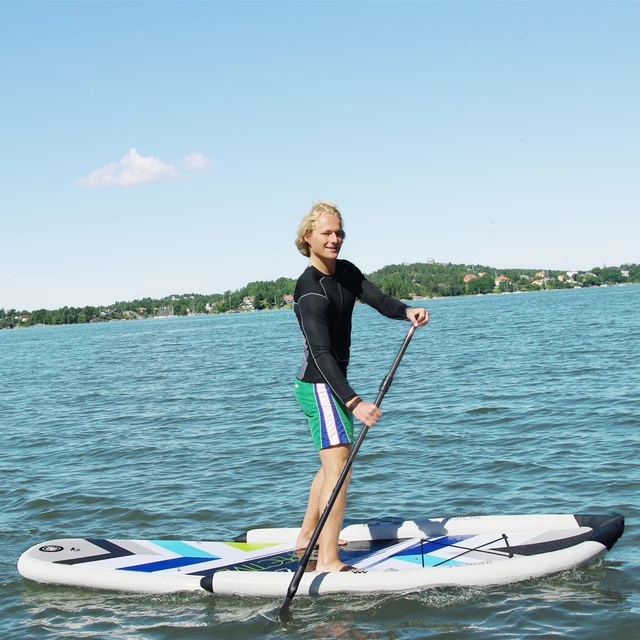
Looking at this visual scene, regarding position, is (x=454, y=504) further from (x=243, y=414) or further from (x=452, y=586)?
(x=243, y=414)

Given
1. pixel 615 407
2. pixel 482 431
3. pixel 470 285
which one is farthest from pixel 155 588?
pixel 470 285

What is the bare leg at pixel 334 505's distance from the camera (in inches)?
214

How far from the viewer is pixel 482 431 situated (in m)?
11.5

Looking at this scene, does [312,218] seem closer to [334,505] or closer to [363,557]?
[334,505]

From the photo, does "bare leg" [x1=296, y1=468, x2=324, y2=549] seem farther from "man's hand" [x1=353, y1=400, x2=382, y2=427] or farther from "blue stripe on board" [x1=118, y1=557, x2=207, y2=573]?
"man's hand" [x1=353, y1=400, x2=382, y2=427]

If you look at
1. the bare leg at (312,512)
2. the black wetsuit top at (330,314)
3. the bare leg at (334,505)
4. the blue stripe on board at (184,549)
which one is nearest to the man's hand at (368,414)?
the black wetsuit top at (330,314)

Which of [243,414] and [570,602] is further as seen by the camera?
[243,414]

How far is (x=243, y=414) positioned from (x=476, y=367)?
27.5ft

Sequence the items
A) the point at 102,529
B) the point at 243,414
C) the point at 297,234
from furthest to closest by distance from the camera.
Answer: the point at 243,414 → the point at 102,529 → the point at 297,234

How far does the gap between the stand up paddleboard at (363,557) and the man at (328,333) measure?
0.40m

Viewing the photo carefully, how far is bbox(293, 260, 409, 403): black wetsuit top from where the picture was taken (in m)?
5.14

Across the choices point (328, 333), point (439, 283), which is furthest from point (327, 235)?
point (439, 283)

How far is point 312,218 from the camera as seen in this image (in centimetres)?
537

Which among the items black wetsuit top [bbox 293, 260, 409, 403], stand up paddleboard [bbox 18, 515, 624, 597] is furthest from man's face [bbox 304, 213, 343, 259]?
stand up paddleboard [bbox 18, 515, 624, 597]
